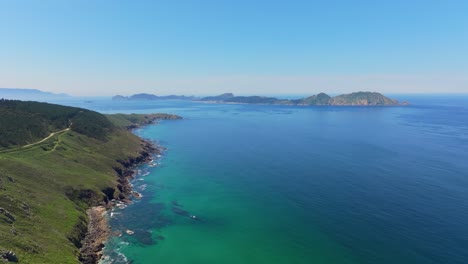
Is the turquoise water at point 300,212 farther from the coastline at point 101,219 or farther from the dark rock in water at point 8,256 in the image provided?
the dark rock in water at point 8,256

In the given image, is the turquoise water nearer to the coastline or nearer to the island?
the coastline

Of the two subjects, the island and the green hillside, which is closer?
the island

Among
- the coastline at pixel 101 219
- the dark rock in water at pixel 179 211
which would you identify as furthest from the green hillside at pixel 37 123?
the dark rock in water at pixel 179 211

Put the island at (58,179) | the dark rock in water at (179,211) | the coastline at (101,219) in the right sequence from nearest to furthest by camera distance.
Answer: the island at (58,179) → the coastline at (101,219) → the dark rock in water at (179,211)

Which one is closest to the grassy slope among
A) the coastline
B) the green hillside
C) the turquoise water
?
the coastline

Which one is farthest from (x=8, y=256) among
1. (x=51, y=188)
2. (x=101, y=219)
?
(x=51, y=188)

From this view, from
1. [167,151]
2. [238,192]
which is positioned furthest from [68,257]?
[167,151]

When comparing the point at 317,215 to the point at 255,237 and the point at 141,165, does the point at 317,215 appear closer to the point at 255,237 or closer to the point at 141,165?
the point at 255,237
